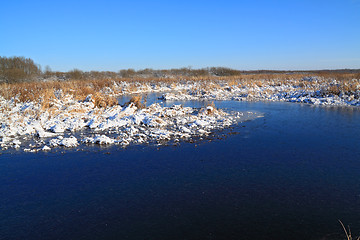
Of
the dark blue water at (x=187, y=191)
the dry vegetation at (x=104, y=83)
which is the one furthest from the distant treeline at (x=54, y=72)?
the dark blue water at (x=187, y=191)

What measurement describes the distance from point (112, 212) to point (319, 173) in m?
5.40

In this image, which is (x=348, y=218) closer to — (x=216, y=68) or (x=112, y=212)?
(x=112, y=212)

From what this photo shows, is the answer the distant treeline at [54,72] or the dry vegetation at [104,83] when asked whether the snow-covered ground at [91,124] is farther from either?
the distant treeline at [54,72]

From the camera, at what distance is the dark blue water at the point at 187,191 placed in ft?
15.0

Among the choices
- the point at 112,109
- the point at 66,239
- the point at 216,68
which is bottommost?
the point at 66,239

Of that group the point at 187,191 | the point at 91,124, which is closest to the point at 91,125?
the point at 91,124

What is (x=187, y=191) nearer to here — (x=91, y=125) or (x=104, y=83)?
(x=91, y=125)

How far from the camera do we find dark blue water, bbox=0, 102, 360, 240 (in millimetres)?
4578

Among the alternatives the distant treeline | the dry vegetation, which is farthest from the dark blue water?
the distant treeline

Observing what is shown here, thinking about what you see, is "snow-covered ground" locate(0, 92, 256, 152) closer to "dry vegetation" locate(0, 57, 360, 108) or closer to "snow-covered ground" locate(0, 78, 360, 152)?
"snow-covered ground" locate(0, 78, 360, 152)

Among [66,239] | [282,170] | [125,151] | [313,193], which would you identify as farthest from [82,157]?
[313,193]

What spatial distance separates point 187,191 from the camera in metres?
5.96

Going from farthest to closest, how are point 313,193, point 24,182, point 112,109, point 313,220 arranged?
point 112,109
point 24,182
point 313,193
point 313,220

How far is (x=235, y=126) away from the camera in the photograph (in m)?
12.9
